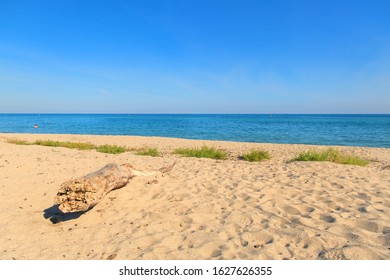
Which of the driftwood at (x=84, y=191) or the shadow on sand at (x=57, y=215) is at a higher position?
the driftwood at (x=84, y=191)

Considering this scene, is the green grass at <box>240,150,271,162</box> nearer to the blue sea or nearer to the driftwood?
the driftwood

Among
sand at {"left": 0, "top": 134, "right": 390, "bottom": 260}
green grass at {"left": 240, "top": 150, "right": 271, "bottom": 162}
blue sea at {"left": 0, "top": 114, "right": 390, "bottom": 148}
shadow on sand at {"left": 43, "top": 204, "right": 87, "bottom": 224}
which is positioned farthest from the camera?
blue sea at {"left": 0, "top": 114, "right": 390, "bottom": 148}

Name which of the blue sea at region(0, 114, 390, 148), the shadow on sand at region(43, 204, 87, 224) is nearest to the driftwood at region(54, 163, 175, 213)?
the shadow on sand at region(43, 204, 87, 224)

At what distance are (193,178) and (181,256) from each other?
3.85 meters

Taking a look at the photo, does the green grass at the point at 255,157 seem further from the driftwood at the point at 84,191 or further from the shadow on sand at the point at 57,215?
the shadow on sand at the point at 57,215

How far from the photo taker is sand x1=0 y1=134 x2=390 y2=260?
360 cm

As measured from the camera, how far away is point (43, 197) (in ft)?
19.2

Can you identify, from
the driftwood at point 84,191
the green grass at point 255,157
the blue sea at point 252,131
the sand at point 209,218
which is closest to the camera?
the sand at point 209,218

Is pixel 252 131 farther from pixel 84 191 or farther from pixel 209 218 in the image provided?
pixel 84 191

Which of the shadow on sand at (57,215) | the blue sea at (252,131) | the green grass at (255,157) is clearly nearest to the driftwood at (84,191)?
the shadow on sand at (57,215)

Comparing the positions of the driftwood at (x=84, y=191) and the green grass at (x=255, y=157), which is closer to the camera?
the driftwood at (x=84, y=191)

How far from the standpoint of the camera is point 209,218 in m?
4.69

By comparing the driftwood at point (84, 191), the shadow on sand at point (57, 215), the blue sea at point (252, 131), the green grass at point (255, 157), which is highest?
the driftwood at point (84, 191)

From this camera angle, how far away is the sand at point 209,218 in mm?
3596
